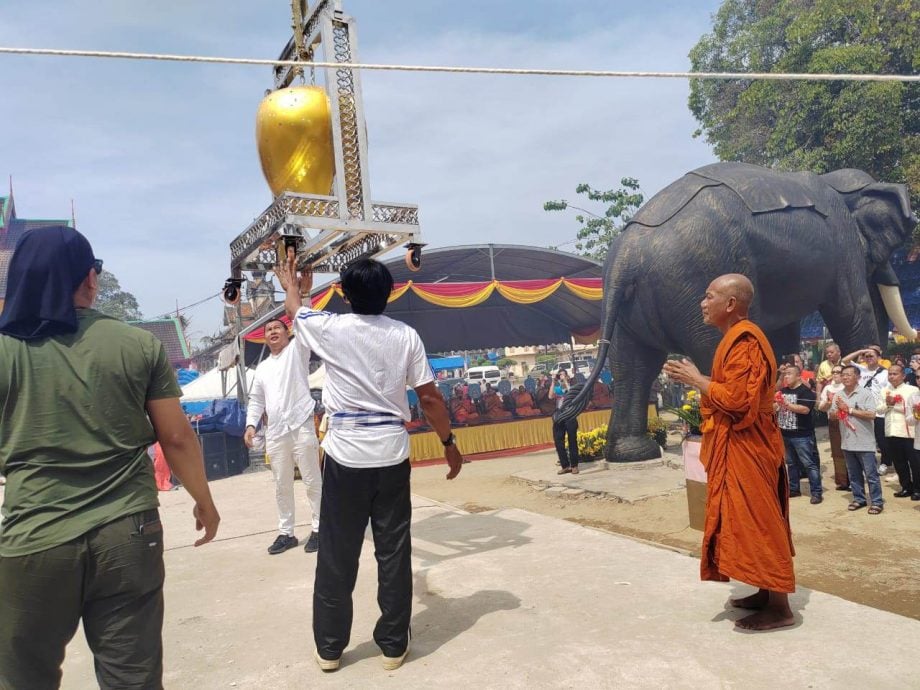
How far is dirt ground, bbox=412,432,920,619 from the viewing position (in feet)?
12.9

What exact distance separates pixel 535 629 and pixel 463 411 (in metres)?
9.55

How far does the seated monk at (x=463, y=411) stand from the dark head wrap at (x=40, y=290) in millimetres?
10563

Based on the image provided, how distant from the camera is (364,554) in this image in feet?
14.1

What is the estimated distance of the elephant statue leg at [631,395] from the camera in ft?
25.1

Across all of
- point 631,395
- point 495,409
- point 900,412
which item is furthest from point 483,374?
point 900,412

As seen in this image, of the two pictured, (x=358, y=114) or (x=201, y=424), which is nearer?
(x=358, y=114)

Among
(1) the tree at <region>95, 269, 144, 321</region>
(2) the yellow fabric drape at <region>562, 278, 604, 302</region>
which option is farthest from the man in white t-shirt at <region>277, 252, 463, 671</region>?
(1) the tree at <region>95, 269, 144, 321</region>

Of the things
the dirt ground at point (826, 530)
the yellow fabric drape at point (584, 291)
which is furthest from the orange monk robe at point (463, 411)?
the dirt ground at point (826, 530)

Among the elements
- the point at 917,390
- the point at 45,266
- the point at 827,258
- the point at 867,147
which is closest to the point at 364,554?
the point at 45,266

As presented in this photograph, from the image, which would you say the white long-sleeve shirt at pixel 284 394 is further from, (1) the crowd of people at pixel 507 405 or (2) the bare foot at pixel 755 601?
(1) the crowd of people at pixel 507 405

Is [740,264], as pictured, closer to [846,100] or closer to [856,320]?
[856,320]

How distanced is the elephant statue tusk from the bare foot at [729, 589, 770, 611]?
20.5ft

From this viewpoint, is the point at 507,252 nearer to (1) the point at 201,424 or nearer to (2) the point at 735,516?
(1) the point at 201,424

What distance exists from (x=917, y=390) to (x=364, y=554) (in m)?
4.76
